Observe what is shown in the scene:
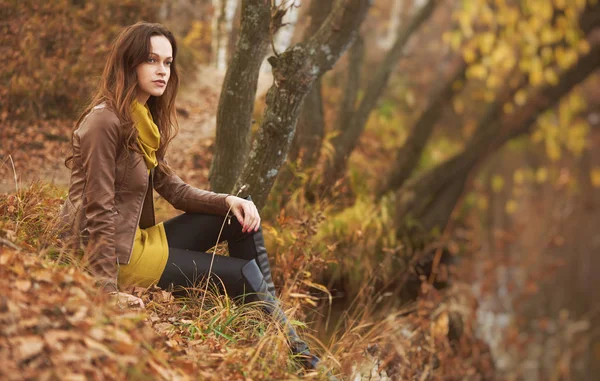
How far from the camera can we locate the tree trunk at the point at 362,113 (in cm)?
731

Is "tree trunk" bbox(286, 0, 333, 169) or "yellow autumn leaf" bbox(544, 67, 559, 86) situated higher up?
"yellow autumn leaf" bbox(544, 67, 559, 86)

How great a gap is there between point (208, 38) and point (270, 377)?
1032cm

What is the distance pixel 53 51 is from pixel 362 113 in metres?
3.82

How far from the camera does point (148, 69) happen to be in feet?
10.5

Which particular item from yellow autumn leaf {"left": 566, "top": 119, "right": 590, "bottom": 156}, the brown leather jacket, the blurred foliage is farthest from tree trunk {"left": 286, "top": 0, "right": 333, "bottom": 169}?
yellow autumn leaf {"left": 566, "top": 119, "right": 590, "bottom": 156}

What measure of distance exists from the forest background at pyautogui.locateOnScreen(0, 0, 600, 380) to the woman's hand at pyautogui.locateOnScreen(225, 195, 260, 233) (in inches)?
17.8

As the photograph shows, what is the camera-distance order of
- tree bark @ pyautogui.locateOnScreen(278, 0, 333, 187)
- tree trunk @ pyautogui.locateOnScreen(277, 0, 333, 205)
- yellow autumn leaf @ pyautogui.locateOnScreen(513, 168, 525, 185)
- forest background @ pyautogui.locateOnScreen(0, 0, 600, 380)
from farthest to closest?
yellow autumn leaf @ pyautogui.locateOnScreen(513, 168, 525, 185), tree bark @ pyautogui.locateOnScreen(278, 0, 333, 187), tree trunk @ pyautogui.locateOnScreen(277, 0, 333, 205), forest background @ pyautogui.locateOnScreen(0, 0, 600, 380)

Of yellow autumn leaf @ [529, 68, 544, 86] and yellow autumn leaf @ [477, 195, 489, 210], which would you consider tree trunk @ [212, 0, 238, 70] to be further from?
yellow autumn leaf @ [477, 195, 489, 210]

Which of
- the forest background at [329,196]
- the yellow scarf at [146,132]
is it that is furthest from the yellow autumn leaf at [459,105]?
the yellow scarf at [146,132]

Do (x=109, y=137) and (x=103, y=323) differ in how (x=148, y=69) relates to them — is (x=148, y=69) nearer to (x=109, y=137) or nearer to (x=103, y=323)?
(x=109, y=137)

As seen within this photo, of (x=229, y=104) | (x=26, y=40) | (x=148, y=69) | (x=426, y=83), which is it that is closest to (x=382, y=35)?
(x=426, y=83)

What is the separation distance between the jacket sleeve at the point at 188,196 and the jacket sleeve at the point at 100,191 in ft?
2.07

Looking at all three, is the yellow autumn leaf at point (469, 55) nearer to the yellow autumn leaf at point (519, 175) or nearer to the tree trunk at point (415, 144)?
the tree trunk at point (415, 144)

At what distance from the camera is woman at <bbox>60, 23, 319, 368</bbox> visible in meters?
2.93
